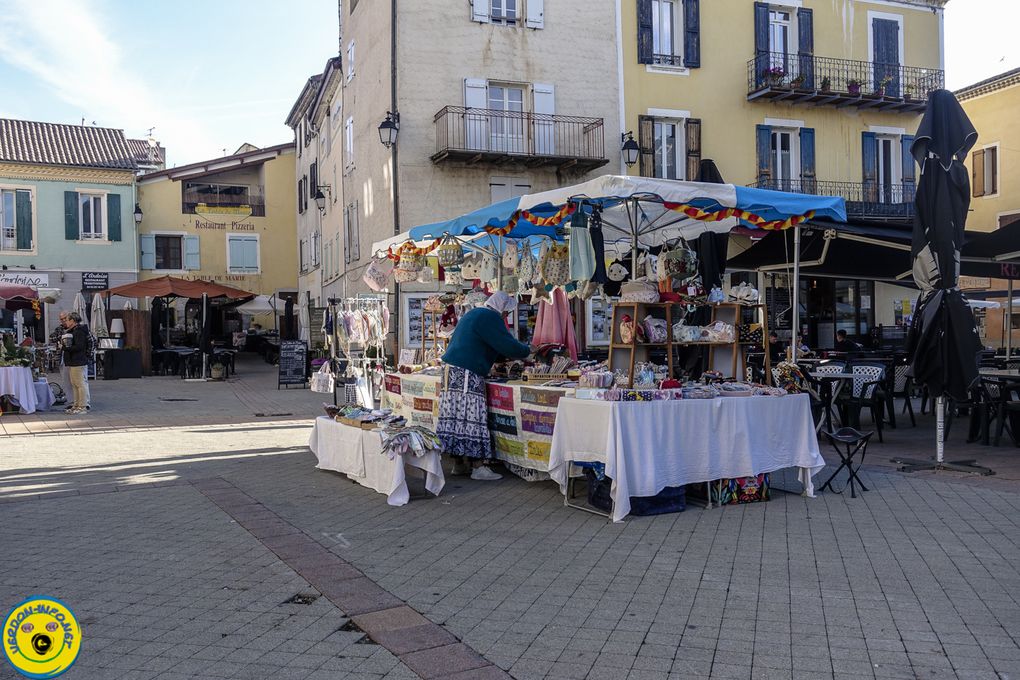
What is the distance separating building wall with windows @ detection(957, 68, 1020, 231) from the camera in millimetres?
27766

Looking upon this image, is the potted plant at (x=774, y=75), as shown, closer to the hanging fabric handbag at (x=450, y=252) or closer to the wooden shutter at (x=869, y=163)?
the wooden shutter at (x=869, y=163)

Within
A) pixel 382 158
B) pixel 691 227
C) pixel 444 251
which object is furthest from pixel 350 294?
pixel 691 227

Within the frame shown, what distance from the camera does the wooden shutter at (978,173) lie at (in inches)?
1133

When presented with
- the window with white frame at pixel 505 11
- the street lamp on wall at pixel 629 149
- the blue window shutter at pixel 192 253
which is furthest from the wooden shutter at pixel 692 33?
the blue window shutter at pixel 192 253

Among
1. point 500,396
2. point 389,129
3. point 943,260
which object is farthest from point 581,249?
point 389,129

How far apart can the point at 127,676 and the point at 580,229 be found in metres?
5.39

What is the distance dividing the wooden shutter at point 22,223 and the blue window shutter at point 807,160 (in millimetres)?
25093

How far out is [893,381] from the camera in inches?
484

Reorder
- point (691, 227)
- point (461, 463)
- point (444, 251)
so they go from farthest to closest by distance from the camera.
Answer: point (444, 251) < point (691, 227) < point (461, 463)

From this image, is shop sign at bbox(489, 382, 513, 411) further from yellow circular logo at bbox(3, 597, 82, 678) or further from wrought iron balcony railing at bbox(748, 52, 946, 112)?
wrought iron balcony railing at bbox(748, 52, 946, 112)

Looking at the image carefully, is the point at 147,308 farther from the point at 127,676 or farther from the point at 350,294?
the point at 127,676

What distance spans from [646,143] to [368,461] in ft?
51.5

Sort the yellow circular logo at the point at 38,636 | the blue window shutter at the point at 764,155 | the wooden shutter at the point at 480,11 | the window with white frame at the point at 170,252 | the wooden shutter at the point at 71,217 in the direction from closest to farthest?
the yellow circular logo at the point at 38,636
the wooden shutter at the point at 480,11
the blue window shutter at the point at 764,155
the wooden shutter at the point at 71,217
the window with white frame at the point at 170,252

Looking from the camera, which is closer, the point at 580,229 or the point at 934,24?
the point at 580,229
